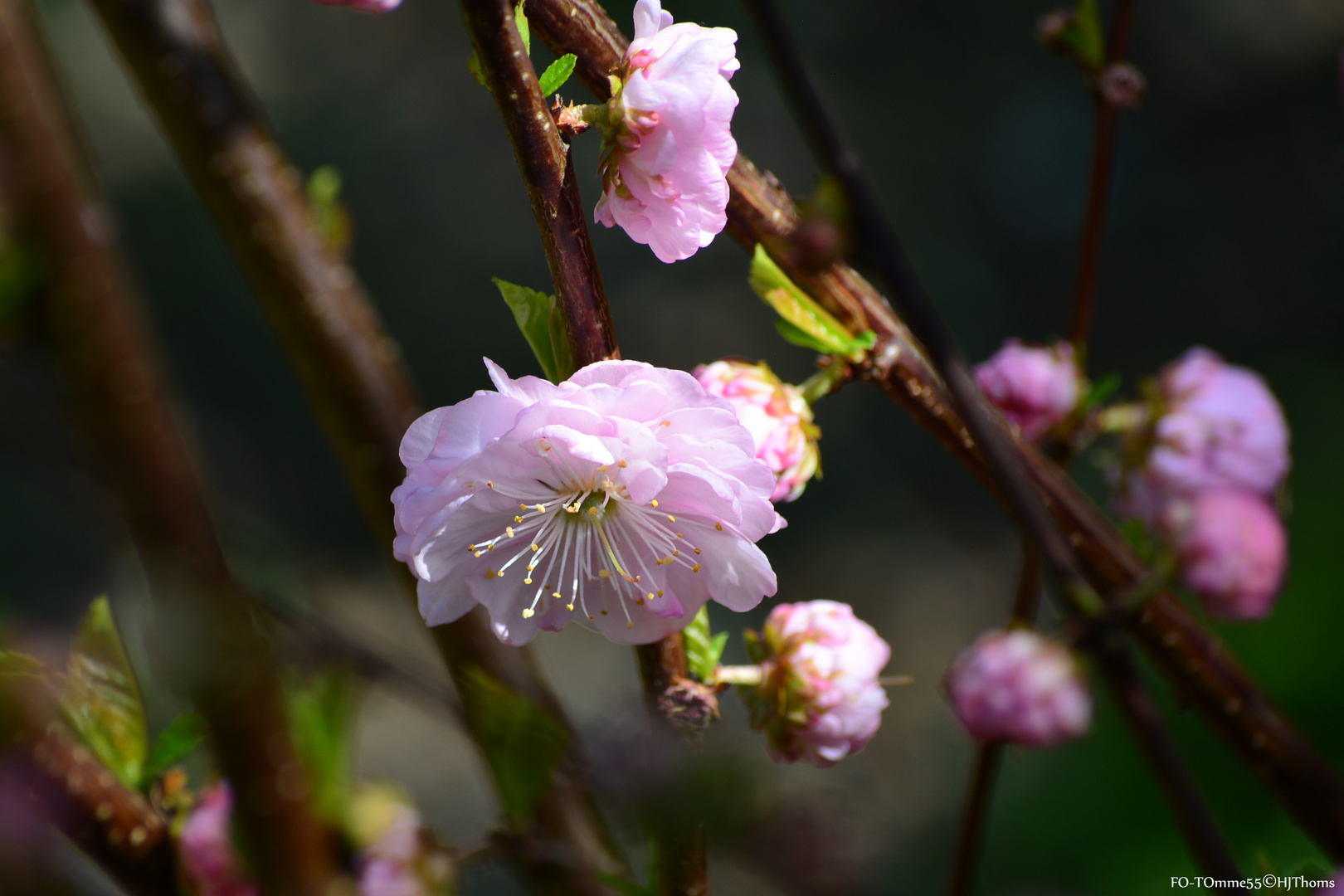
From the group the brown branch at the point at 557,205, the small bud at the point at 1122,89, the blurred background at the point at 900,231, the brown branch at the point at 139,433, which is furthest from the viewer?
the blurred background at the point at 900,231

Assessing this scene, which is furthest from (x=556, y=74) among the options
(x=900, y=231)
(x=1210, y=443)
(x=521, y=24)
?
(x=900, y=231)

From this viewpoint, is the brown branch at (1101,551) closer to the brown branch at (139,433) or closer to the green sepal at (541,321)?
the green sepal at (541,321)

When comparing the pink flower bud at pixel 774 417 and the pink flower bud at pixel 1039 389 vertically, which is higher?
the pink flower bud at pixel 774 417

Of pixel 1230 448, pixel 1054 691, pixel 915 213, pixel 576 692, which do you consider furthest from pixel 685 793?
pixel 915 213

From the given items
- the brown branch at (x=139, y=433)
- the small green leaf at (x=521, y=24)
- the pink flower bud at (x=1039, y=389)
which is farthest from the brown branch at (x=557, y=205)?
the pink flower bud at (x=1039, y=389)

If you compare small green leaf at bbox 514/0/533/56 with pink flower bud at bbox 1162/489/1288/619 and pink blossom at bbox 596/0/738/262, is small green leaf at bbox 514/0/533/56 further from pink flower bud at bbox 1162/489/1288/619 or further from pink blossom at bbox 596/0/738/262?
pink flower bud at bbox 1162/489/1288/619

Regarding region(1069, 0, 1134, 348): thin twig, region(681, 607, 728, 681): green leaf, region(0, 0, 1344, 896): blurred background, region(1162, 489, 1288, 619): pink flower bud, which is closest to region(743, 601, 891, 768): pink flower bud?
region(681, 607, 728, 681): green leaf

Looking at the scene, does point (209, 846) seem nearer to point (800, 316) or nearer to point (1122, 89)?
point (800, 316)

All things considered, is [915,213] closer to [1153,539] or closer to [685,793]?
[1153,539]
